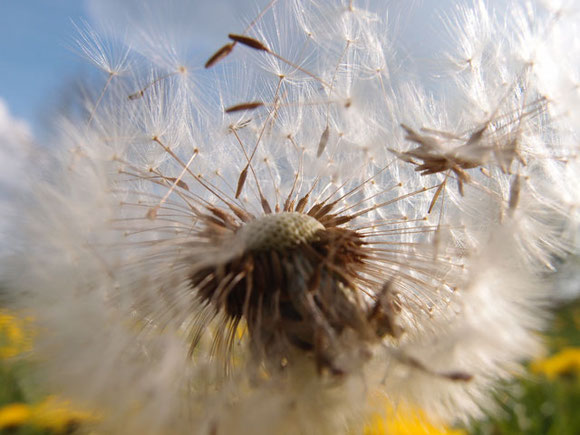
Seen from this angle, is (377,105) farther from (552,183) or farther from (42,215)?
(42,215)

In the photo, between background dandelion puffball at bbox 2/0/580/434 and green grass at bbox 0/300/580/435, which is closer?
background dandelion puffball at bbox 2/0/580/434

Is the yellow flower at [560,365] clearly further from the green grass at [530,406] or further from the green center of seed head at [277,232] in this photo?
the green center of seed head at [277,232]

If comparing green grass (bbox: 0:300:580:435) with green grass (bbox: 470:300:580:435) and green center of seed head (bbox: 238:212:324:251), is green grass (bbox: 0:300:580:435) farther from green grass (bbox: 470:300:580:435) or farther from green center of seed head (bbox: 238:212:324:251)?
green center of seed head (bbox: 238:212:324:251)

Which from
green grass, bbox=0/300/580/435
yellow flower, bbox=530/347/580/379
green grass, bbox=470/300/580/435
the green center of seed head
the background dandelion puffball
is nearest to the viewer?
the background dandelion puffball

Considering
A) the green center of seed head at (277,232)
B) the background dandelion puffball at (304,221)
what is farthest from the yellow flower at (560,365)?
the green center of seed head at (277,232)

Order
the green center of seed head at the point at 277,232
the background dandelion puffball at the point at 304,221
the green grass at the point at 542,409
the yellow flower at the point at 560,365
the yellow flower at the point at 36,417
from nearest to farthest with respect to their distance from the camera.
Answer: the background dandelion puffball at the point at 304,221, the green center of seed head at the point at 277,232, the yellow flower at the point at 36,417, the green grass at the point at 542,409, the yellow flower at the point at 560,365

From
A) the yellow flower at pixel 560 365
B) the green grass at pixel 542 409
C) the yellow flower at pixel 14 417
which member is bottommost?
the green grass at pixel 542 409

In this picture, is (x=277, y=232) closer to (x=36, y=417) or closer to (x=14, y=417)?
(x=36, y=417)

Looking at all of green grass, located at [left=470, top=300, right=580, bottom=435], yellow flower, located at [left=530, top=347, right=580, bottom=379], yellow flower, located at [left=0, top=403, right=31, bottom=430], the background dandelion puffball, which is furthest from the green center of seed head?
yellow flower, located at [left=530, top=347, right=580, bottom=379]

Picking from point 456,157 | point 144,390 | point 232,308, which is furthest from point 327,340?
point 456,157
